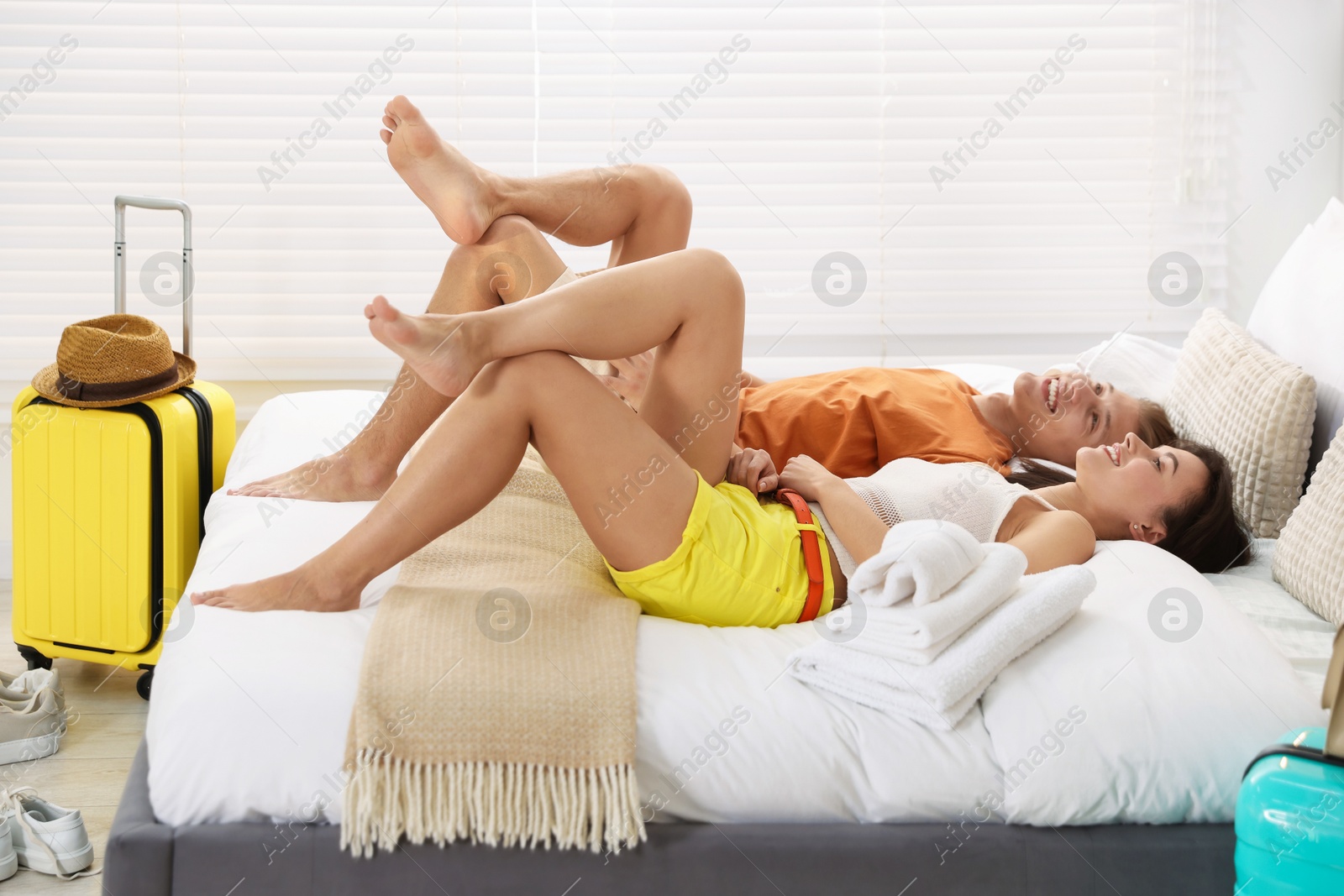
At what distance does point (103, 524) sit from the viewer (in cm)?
196

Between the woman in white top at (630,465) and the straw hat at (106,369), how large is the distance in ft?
2.72

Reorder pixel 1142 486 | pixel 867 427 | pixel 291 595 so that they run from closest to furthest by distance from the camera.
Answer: pixel 291 595
pixel 1142 486
pixel 867 427

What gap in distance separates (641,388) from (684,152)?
1209 mm

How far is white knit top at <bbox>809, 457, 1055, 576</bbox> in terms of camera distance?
1563mm

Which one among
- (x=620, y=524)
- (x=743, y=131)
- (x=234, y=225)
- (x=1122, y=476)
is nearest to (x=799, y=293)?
(x=743, y=131)

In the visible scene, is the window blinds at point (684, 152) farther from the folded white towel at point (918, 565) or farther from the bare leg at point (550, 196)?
the folded white towel at point (918, 565)

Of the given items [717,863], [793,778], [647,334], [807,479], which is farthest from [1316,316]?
[717,863]

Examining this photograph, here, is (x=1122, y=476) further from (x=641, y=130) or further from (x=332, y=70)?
(x=332, y=70)

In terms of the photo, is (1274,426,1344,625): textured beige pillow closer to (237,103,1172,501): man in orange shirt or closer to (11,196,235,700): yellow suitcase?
(237,103,1172,501): man in orange shirt

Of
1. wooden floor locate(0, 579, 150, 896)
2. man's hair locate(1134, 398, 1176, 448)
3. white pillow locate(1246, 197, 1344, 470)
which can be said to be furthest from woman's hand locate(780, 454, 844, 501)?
wooden floor locate(0, 579, 150, 896)

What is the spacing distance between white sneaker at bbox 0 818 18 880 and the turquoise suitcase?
1534 millimetres

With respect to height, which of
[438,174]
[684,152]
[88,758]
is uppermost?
[684,152]

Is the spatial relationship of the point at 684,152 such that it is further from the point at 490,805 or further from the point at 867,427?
the point at 490,805

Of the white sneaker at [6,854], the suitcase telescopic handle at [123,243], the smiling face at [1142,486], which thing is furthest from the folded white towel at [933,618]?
the suitcase telescopic handle at [123,243]
